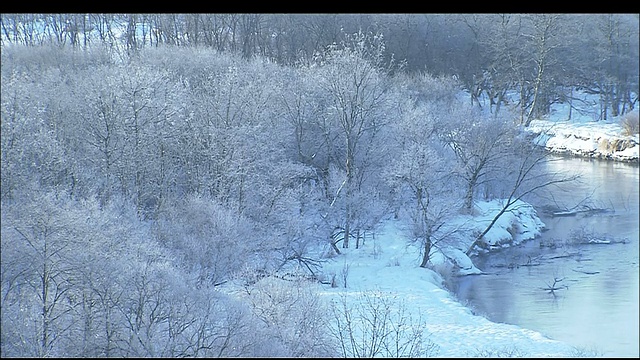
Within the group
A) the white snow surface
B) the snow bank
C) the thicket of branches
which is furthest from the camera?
the white snow surface

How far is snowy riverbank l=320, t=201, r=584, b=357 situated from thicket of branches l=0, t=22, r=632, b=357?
60 centimetres

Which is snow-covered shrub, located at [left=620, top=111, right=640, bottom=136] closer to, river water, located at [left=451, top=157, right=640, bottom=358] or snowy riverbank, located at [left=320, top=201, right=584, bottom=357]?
river water, located at [left=451, top=157, right=640, bottom=358]

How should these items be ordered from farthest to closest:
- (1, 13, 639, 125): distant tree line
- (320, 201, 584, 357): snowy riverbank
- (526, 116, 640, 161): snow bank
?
(526, 116, 640, 161): snow bank
(1, 13, 639, 125): distant tree line
(320, 201, 584, 357): snowy riverbank

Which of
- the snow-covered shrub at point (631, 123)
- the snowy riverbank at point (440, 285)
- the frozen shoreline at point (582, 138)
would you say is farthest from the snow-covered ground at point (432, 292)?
the snow-covered shrub at point (631, 123)

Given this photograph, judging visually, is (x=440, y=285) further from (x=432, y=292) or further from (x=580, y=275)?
(x=580, y=275)

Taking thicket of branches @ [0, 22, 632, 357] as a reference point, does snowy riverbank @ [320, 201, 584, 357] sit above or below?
below

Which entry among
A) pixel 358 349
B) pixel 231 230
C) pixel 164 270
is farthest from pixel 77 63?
pixel 358 349

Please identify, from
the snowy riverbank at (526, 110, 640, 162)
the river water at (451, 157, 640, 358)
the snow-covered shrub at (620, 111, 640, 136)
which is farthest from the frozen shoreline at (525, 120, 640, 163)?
the snow-covered shrub at (620, 111, 640, 136)

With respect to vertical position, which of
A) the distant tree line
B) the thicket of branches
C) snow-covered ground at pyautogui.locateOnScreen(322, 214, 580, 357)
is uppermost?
the distant tree line

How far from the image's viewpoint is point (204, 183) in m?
18.2

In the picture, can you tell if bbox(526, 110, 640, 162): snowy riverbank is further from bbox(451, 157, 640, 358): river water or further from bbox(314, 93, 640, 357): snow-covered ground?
bbox(451, 157, 640, 358): river water

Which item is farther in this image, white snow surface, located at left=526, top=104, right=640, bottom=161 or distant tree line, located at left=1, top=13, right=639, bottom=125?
white snow surface, located at left=526, top=104, right=640, bottom=161

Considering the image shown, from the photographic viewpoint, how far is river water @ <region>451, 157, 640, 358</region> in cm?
1221

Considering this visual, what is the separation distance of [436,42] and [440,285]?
1543 centimetres
